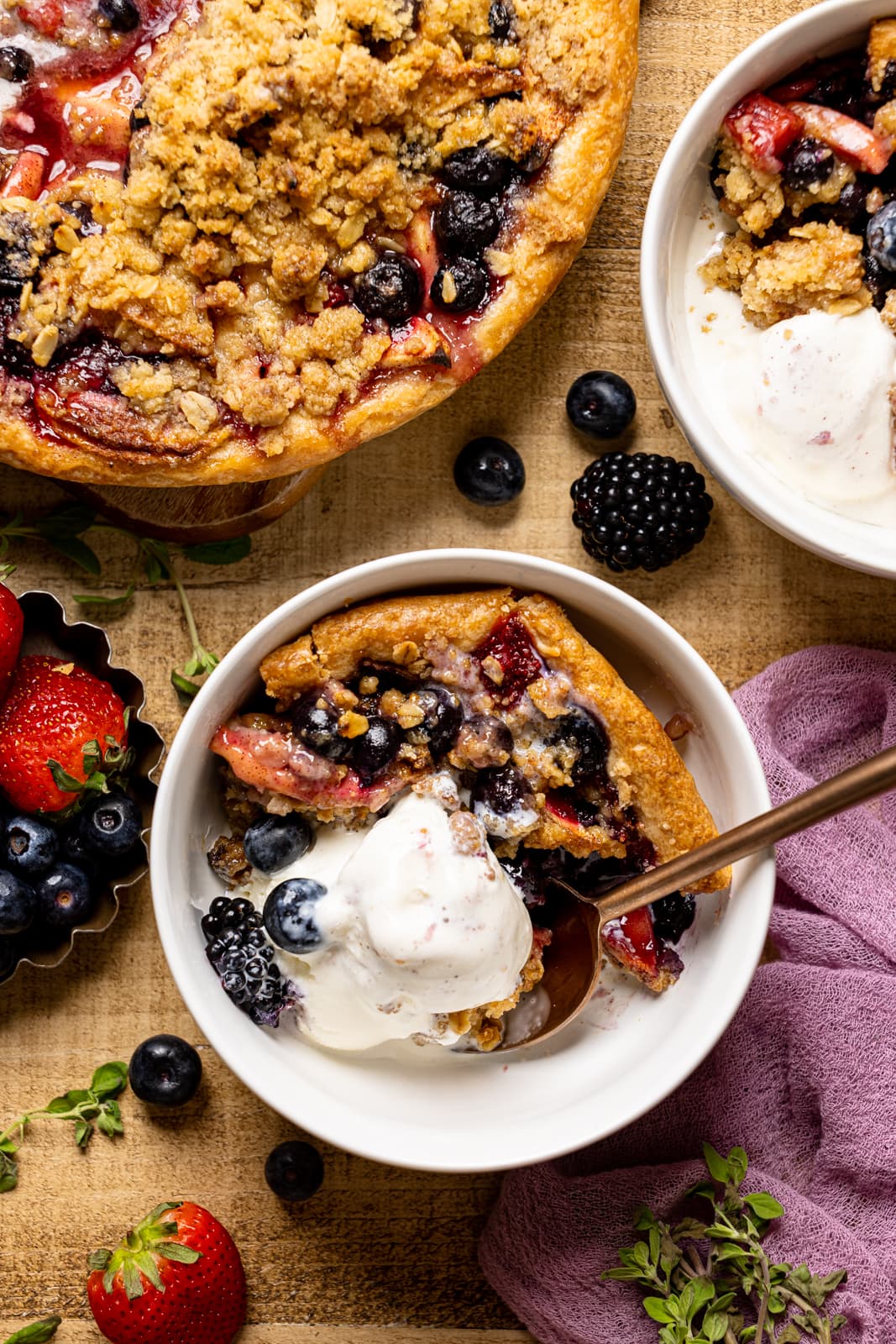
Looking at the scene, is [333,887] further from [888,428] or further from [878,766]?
[888,428]

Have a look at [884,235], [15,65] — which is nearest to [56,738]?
[15,65]

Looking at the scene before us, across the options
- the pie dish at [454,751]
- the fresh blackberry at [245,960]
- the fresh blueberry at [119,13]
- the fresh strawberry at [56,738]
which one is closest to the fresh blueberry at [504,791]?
the pie dish at [454,751]

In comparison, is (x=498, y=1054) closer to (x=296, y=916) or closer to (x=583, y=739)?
(x=296, y=916)

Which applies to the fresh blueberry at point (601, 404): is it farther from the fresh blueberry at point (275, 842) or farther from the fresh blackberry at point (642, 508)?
the fresh blueberry at point (275, 842)

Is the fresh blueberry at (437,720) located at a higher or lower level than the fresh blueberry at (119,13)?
lower

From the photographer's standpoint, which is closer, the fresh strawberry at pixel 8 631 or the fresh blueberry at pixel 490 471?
the fresh strawberry at pixel 8 631

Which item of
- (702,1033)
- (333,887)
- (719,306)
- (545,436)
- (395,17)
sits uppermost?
(395,17)

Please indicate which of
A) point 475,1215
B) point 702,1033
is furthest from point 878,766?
point 475,1215
